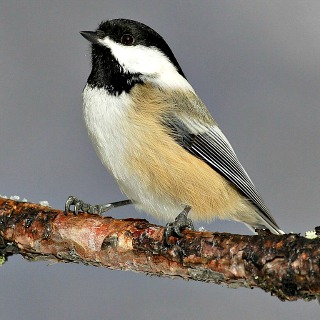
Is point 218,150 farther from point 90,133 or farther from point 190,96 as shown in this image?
point 90,133

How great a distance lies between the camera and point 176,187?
169 cm

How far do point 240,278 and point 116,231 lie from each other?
0.40 metres

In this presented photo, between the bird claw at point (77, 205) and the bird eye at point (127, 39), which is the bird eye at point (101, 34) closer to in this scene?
the bird eye at point (127, 39)

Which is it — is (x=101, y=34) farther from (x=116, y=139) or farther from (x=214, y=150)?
(x=214, y=150)

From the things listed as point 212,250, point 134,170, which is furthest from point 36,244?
point 212,250

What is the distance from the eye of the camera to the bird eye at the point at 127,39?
179 cm

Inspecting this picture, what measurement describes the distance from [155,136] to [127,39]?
1.18ft

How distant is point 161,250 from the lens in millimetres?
1407

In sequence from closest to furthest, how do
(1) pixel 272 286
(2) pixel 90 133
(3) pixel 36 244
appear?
(1) pixel 272 286 < (3) pixel 36 244 < (2) pixel 90 133

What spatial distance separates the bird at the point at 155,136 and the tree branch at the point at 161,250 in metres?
0.12

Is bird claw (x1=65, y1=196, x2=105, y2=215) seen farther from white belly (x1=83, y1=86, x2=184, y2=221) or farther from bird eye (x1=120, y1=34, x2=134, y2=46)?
bird eye (x1=120, y1=34, x2=134, y2=46)

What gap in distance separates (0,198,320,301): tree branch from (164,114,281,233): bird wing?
1.18 feet

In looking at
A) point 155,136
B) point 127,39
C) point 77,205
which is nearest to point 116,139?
point 155,136

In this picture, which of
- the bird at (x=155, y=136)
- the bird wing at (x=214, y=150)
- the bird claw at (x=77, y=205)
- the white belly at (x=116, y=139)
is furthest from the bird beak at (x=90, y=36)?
the bird claw at (x=77, y=205)
